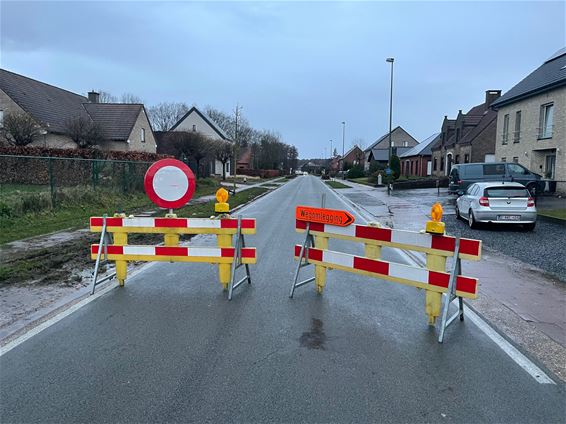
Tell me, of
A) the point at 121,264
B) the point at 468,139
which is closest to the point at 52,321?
the point at 121,264

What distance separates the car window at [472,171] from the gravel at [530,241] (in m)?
8.64

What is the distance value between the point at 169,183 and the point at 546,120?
25.5 m

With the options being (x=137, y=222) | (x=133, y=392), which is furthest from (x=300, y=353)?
(x=137, y=222)

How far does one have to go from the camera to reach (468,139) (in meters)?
42.1

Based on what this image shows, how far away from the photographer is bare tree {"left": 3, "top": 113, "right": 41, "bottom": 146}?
2425 cm

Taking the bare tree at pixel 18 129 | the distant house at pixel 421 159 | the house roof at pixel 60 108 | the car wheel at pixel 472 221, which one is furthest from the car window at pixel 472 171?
the distant house at pixel 421 159

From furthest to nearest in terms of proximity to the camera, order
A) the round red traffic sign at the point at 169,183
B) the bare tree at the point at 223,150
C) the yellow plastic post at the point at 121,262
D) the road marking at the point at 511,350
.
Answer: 1. the bare tree at the point at 223,150
2. the yellow plastic post at the point at 121,262
3. the round red traffic sign at the point at 169,183
4. the road marking at the point at 511,350

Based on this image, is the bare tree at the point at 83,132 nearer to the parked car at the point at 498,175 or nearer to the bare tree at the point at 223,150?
the bare tree at the point at 223,150

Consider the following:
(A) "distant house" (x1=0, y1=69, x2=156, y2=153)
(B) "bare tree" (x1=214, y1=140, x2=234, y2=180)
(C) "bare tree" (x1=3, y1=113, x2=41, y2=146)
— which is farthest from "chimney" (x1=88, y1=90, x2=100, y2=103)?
(C) "bare tree" (x1=3, y1=113, x2=41, y2=146)

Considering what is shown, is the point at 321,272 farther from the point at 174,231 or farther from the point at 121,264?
the point at 121,264

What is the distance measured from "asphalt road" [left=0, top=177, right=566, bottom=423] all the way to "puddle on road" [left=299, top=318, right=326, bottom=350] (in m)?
0.02

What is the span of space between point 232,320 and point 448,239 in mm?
2641

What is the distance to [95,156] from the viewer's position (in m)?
25.2

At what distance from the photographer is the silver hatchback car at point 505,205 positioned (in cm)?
1233
